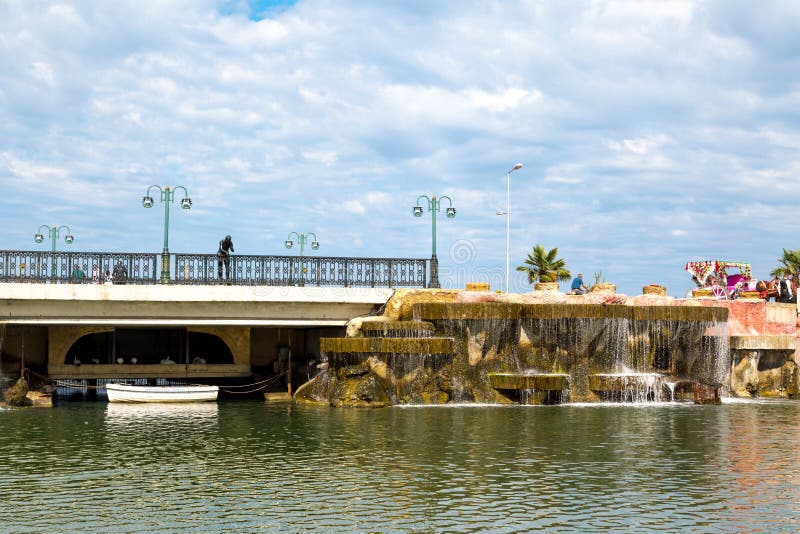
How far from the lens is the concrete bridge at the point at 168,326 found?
3569cm

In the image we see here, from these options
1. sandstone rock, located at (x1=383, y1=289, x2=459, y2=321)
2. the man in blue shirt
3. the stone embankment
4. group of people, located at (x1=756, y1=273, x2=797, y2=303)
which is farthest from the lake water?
group of people, located at (x1=756, y1=273, x2=797, y2=303)

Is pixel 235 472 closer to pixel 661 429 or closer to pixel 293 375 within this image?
pixel 661 429

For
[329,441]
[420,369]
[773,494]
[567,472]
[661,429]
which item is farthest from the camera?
[420,369]

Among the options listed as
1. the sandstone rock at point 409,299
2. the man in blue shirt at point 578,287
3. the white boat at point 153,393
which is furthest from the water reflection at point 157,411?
the man in blue shirt at point 578,287

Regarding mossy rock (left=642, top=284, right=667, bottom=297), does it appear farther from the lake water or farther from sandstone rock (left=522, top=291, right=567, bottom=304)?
the lake water

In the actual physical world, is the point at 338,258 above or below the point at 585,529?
above

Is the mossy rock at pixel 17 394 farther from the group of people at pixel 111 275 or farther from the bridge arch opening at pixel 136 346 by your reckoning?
the bridge arch opening at pixel 136 346

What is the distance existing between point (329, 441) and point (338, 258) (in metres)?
16.1

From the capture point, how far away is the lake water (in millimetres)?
A: 14812

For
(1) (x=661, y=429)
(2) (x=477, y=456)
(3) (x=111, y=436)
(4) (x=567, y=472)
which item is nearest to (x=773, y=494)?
(4) (x=567, y=472)

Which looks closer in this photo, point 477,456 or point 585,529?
point 585,529

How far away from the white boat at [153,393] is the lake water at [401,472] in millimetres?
5381

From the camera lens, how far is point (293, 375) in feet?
145

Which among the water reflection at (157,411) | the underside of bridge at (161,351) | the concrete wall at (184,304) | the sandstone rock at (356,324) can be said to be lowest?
the water reflection at (157,411)
